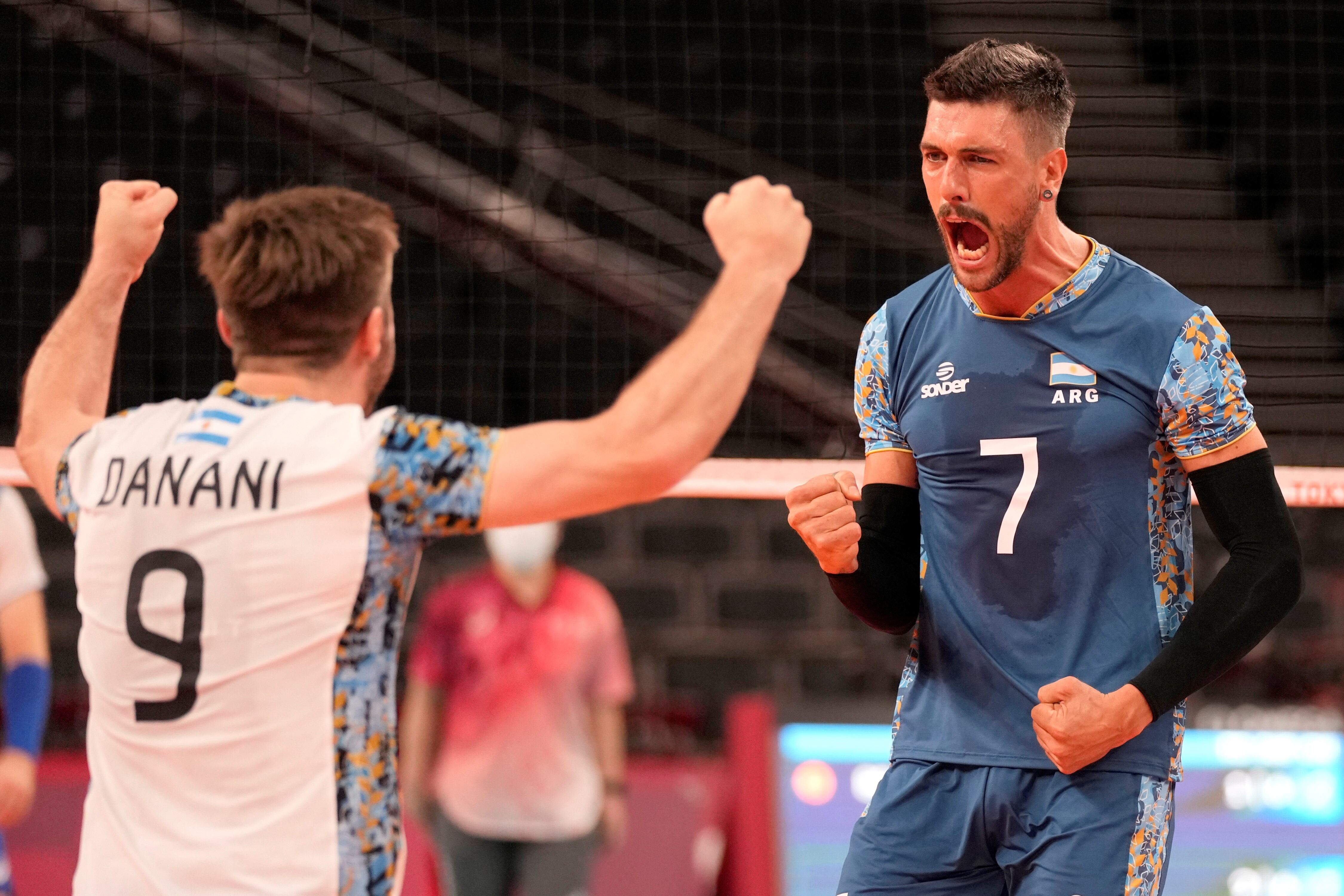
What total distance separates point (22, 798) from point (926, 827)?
10.8ft

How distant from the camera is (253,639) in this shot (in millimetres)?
2570

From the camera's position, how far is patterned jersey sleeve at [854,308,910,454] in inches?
137

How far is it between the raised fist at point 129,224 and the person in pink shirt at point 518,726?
394cm

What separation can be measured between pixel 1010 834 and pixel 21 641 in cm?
363

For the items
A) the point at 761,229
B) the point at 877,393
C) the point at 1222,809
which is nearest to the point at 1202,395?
the point at 877,393

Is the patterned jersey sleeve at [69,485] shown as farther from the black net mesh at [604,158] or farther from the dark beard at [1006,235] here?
the black net mesh at [604,158]

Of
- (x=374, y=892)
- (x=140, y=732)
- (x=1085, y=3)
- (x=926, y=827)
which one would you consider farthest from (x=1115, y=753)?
(x=1085, y=3)

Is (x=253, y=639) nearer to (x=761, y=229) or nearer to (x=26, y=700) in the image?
(x=761, y=229)

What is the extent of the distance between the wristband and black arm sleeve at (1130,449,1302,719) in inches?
151

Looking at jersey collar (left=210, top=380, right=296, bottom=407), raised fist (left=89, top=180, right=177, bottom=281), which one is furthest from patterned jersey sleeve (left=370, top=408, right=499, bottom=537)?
raised fist (left=89, top=180, right=177, bottom=281)

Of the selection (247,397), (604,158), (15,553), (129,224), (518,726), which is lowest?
(518,726)

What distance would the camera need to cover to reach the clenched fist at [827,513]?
10.2ft

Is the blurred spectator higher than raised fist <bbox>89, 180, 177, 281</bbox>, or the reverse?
raised fist <bbox>89, 180, 177, 281</bbox>

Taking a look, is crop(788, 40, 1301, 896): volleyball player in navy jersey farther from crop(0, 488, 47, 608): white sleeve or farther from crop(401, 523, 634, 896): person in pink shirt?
crop(401, 523, 634, 896): person in pink shirt
